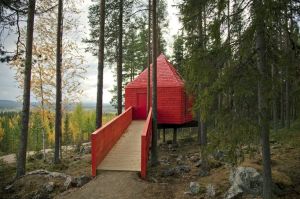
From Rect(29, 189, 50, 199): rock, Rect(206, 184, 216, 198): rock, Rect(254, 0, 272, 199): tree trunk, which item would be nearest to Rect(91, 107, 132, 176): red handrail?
Rect(29, 189, 50, 199): rock

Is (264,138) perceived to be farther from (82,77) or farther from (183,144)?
(82,77)

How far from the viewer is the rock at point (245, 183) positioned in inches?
423

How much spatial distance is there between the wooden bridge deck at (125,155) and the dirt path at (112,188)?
609mm

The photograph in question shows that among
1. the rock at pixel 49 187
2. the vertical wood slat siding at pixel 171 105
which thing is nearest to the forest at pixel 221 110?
the rock at pixel 49 187

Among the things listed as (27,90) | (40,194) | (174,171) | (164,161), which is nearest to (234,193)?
(174,171)

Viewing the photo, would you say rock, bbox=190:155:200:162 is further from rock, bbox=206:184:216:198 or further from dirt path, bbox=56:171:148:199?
rock, bbox=206:184:216:198

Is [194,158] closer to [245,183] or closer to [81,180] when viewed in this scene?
[245,183]

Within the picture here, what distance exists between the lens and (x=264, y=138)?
8625 millimetres

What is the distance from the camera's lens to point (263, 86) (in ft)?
26.0

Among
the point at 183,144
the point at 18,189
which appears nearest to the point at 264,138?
the point at 18,189

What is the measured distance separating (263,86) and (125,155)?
8646 mm

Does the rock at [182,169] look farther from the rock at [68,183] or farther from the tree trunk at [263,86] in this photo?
the tree trunk at [263,86]

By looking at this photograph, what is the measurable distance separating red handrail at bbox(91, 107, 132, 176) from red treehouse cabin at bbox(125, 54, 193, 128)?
13.0 ft

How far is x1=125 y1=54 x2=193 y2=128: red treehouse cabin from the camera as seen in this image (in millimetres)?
22422
